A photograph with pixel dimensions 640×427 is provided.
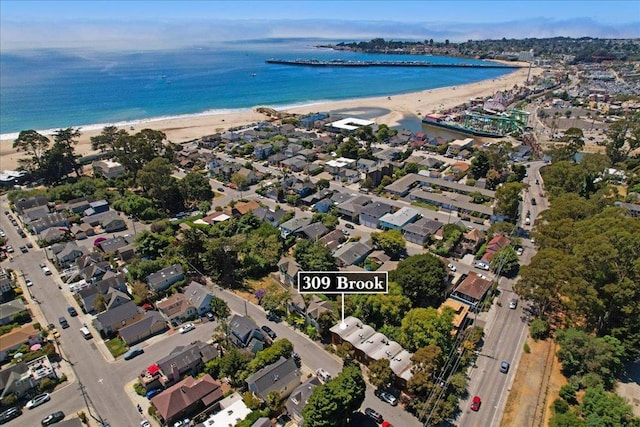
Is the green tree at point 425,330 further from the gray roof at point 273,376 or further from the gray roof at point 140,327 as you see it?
the gray roof at point 140,327

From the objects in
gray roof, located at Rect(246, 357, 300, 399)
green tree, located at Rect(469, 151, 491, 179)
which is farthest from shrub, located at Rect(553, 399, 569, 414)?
green tree, located at Rect(469, 151, 491, 179)

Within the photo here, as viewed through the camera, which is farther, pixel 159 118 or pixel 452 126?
pixel 159 118

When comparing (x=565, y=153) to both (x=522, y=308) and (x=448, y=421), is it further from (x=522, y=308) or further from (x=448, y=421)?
(x=448, y=421)

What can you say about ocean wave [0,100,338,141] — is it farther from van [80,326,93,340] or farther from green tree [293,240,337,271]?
green tree [293,240,337,271]

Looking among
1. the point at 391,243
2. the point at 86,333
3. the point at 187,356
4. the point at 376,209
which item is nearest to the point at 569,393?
the point at 391,243

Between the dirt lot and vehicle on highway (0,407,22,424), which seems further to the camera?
vehicle on highway (0,407,22,424)

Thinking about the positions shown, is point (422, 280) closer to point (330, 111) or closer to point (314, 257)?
point (314, 257)
